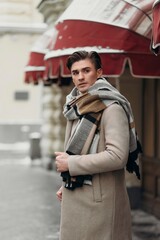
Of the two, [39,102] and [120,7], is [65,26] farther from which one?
[39,102]

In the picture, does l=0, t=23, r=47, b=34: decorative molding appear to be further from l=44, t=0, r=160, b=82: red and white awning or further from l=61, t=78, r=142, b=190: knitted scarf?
l=61, t=78, r=142, b=190: knitted scarf

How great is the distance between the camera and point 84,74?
3.12 meters

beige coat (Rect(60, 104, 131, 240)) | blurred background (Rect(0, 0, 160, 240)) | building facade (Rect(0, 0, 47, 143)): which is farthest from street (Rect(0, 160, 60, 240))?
building facade (Rect(0, 0, 47, 143))

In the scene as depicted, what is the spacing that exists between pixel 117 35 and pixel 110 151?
3561mm

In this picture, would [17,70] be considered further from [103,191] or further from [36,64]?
[103,191]

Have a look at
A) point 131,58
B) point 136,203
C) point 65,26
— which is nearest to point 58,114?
point 136,203

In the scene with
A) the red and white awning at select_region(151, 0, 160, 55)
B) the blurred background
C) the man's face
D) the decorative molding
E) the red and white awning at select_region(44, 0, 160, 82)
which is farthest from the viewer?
the decorative molding

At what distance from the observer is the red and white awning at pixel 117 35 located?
20.5 feet

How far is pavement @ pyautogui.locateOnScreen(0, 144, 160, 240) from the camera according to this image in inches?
276

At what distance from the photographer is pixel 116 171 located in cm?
312

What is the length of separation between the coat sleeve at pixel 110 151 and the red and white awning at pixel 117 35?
3.22 meters

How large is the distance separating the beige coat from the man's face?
205 mm

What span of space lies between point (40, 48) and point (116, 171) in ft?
28.1

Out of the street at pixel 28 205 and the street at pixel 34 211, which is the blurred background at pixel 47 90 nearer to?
the street at pixel 34 211
